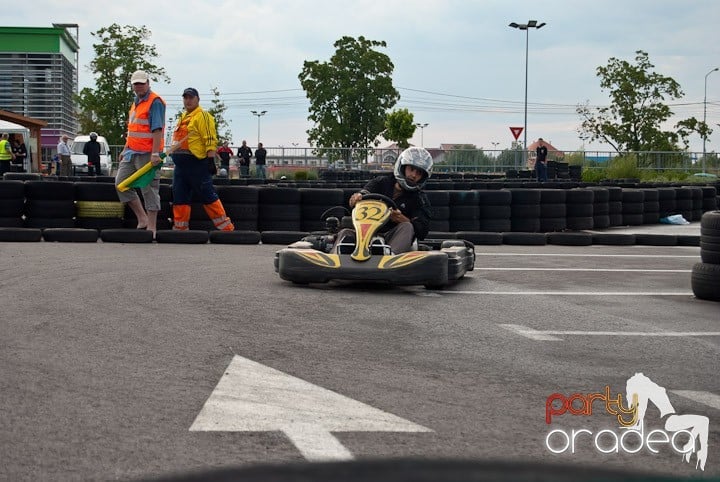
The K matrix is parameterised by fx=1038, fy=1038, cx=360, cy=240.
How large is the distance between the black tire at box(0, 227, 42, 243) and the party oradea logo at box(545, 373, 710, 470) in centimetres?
863

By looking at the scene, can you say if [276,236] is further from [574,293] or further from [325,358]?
[325,358]

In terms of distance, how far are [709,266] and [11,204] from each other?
27.8 ft

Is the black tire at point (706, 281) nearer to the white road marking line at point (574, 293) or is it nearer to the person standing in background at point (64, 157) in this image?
the white road marking line at point (574, 293)

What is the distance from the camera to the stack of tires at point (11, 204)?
41.9 ft

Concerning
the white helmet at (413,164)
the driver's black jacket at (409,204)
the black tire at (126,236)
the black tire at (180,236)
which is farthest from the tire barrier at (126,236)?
the white helmet at (413,164)

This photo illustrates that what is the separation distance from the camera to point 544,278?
9422mm

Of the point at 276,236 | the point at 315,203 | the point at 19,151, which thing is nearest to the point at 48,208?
the point at 276,236

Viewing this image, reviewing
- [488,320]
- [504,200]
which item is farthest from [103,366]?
[504,200]

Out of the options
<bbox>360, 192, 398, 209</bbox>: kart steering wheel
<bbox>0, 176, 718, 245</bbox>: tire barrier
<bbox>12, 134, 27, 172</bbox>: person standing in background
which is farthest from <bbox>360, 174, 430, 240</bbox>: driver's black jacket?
<bbox>12, 134, 27, 172</bbox>: person standing in background

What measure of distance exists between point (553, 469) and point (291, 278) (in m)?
7.02

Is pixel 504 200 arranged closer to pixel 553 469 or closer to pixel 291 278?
pixel 291 278

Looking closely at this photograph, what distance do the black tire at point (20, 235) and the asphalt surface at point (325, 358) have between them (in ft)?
7.31

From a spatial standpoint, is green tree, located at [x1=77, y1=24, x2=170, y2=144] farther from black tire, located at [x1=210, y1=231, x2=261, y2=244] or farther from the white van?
black tire, located at [x1=210, y1=231, x2=261, y2=244]

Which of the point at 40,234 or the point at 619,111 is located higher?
the point at 619,111
